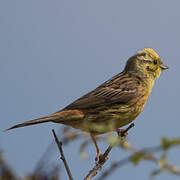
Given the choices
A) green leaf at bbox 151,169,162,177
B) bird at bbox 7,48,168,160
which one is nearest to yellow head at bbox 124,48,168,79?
bird at bbox 7,48,168,160

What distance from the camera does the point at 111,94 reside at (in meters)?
5.62

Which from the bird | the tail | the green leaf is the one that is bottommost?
the bird

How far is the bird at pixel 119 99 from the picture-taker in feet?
16.5

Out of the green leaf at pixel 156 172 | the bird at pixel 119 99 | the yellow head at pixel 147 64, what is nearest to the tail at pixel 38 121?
the bird at pixel 119 99

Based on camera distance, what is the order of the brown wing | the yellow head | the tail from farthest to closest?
the yellow head < the brown wing < the tail

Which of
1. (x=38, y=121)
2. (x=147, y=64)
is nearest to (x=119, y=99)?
(x=147, y=64)

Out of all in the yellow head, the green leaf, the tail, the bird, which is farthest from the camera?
the yellow head

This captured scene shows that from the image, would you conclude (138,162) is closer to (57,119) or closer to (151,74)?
(57,119)

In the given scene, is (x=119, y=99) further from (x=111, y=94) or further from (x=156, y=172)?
(x=156, y=172)

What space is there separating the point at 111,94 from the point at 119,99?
6.7 inches

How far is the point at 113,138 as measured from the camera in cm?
109

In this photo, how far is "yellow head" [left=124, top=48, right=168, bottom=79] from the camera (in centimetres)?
625

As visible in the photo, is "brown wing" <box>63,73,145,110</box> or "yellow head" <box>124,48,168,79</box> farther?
"yellow head" <box>124,48,168,79</box>

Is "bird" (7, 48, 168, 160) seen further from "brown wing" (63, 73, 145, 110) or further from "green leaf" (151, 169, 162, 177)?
"green leaf" (151, 169, 162, 177)
